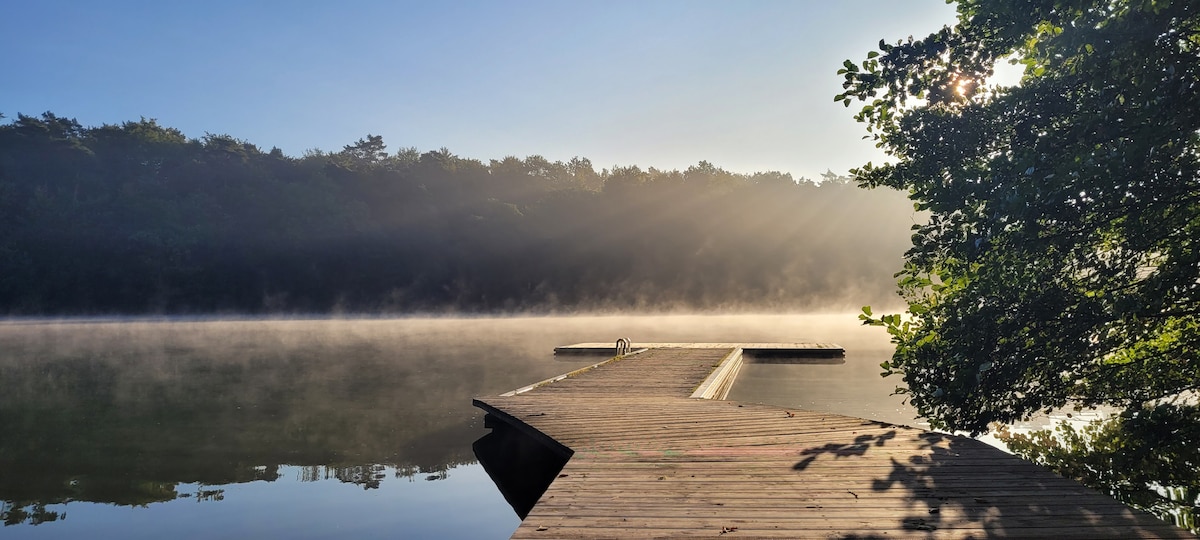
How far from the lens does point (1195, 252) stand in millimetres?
6707

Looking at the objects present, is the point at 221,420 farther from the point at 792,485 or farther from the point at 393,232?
the point at 393,232

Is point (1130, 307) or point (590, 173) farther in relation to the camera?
point (590, 173)

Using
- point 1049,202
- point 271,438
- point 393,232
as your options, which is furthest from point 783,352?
point 393,232

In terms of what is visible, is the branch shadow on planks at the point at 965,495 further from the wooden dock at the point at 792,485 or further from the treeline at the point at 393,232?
the treeline at the point at 393,232

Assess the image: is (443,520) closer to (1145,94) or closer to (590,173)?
(1145,94)

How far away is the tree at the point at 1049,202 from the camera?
22.2ft

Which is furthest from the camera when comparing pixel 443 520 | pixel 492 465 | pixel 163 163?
pixel 163 163

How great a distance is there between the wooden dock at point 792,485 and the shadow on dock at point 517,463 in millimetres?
663

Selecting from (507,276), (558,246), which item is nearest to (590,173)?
(558,246)

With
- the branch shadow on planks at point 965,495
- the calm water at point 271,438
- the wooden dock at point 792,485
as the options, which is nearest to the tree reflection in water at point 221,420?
the calm water at point 271,438

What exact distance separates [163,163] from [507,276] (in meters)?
33.8

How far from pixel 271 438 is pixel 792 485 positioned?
844cm

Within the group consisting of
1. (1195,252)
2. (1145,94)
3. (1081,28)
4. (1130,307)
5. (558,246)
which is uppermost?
(558,246)

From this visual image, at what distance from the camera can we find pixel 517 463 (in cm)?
975
